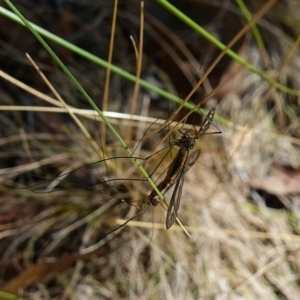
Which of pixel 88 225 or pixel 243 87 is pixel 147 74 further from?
pixel 88 225

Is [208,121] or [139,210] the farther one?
[139,210]

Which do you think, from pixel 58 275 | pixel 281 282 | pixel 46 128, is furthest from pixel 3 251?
pixel 281 282

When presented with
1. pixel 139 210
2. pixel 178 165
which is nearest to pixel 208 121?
pixel 178 165

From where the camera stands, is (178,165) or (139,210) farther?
(139,210)

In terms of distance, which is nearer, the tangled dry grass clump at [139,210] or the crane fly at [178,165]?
the crane fly at [178,165]

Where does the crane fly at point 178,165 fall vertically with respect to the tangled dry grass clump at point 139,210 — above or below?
above

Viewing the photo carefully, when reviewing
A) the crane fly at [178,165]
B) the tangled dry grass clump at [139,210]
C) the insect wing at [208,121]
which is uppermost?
the insect wing at [208,121]

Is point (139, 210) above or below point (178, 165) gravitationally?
below

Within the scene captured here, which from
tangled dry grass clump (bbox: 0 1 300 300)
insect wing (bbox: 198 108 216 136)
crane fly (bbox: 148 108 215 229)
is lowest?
tangled dry grass clump (bbox: 0 1 300 300)

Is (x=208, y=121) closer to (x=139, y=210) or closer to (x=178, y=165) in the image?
(x=178, y=165)
